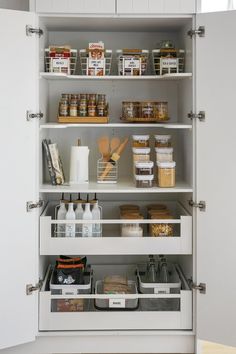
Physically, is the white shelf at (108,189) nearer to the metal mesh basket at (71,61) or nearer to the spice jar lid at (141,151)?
the spice jar lid at (141,151)

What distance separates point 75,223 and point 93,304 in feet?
1.69

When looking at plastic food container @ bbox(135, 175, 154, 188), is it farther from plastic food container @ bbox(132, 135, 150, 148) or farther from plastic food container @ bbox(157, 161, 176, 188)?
plastic food container @ bbox(132, 135, 150, 148)

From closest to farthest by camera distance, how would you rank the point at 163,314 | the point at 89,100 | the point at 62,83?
the point at 163,314, the point at 89,100, the point at 62,83

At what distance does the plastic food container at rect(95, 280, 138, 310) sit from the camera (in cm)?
279

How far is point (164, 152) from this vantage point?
2893 millimetres
